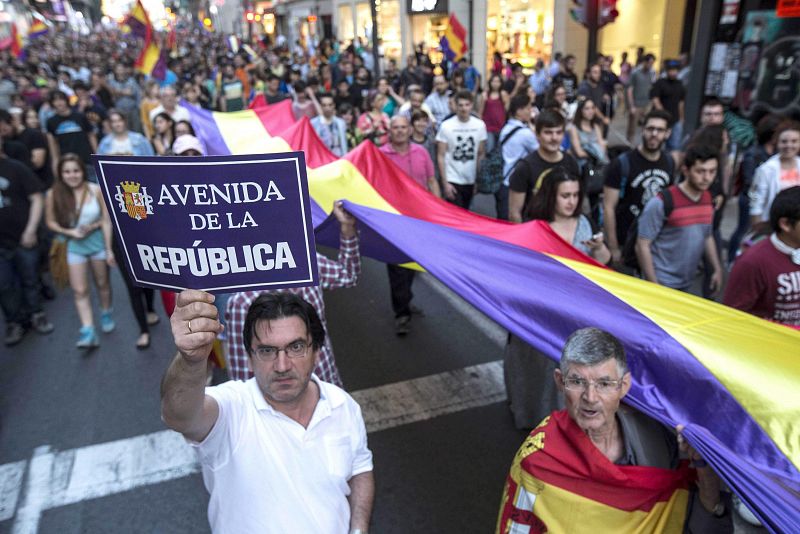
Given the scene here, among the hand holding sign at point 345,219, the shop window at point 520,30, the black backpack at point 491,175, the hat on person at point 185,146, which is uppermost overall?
the shop window at point 520,30

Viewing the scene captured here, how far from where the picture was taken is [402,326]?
5.96m

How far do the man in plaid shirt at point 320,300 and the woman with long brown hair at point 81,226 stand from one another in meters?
2.85

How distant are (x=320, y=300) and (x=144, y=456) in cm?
191

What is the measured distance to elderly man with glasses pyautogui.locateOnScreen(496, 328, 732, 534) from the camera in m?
2.17

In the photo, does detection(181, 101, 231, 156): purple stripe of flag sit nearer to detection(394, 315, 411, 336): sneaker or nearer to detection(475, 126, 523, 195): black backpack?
detection(394, 315, 411, 336): sneaker

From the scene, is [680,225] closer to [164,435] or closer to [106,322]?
[164,435]

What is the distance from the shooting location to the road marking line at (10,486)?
3.87 meters

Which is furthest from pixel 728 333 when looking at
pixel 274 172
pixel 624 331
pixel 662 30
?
pixel 662 30

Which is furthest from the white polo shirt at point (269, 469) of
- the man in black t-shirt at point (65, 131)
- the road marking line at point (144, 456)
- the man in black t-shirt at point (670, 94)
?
the man in black t-shirt at point (670, 94)

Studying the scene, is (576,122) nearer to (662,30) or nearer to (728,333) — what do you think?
(728,333)

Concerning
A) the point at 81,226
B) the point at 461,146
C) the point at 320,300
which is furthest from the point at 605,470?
the point at 461,146

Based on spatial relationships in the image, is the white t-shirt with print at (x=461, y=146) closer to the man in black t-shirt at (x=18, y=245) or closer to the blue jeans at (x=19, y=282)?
the man in black t-shirt at (x=18, y=245)

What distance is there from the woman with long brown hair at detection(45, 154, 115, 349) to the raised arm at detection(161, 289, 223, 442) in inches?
166

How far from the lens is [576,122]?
7586 millimetres
